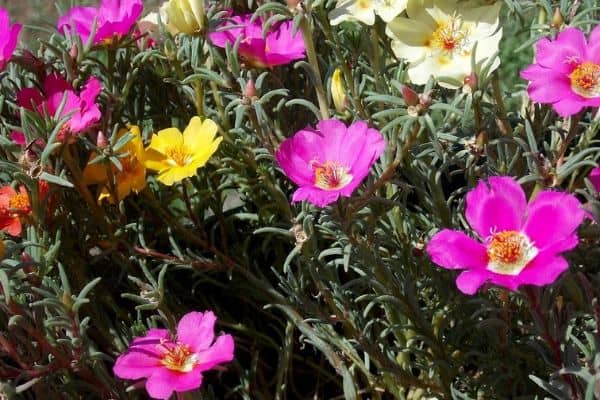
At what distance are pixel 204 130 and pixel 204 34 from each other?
0.15 meters

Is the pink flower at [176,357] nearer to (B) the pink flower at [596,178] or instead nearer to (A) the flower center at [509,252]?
(A) the flower center at [509,252]

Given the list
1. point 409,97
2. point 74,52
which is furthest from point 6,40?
point 409,97

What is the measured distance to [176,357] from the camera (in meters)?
1.20

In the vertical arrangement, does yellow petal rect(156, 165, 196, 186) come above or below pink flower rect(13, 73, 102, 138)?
below

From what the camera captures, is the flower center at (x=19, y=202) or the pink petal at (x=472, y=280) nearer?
the pink petal at (x=472, y=280)

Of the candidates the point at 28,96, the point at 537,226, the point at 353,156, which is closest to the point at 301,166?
the point at 353,156

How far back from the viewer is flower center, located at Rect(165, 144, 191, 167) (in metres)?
1.42

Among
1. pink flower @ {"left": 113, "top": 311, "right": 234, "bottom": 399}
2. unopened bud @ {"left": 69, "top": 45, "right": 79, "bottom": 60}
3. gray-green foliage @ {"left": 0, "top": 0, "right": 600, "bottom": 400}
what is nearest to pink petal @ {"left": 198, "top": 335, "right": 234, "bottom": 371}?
pink flower @ {"left": 113, "top": 311, "right": 234, "bottom": 399}

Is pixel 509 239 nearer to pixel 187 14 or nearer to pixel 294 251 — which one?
pixel 294 251

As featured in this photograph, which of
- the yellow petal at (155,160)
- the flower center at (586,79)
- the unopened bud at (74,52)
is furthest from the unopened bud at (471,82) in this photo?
the unopened bud at (74,52)

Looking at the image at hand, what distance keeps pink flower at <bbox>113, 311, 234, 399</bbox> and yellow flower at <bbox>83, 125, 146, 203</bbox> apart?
0.82 feet

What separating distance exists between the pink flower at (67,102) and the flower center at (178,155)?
0.47 feet

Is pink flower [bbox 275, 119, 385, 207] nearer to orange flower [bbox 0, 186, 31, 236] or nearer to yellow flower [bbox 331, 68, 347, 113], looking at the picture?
yellow flower [bbox 331, 68, 347, 113]

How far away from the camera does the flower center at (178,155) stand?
142 centimetres
